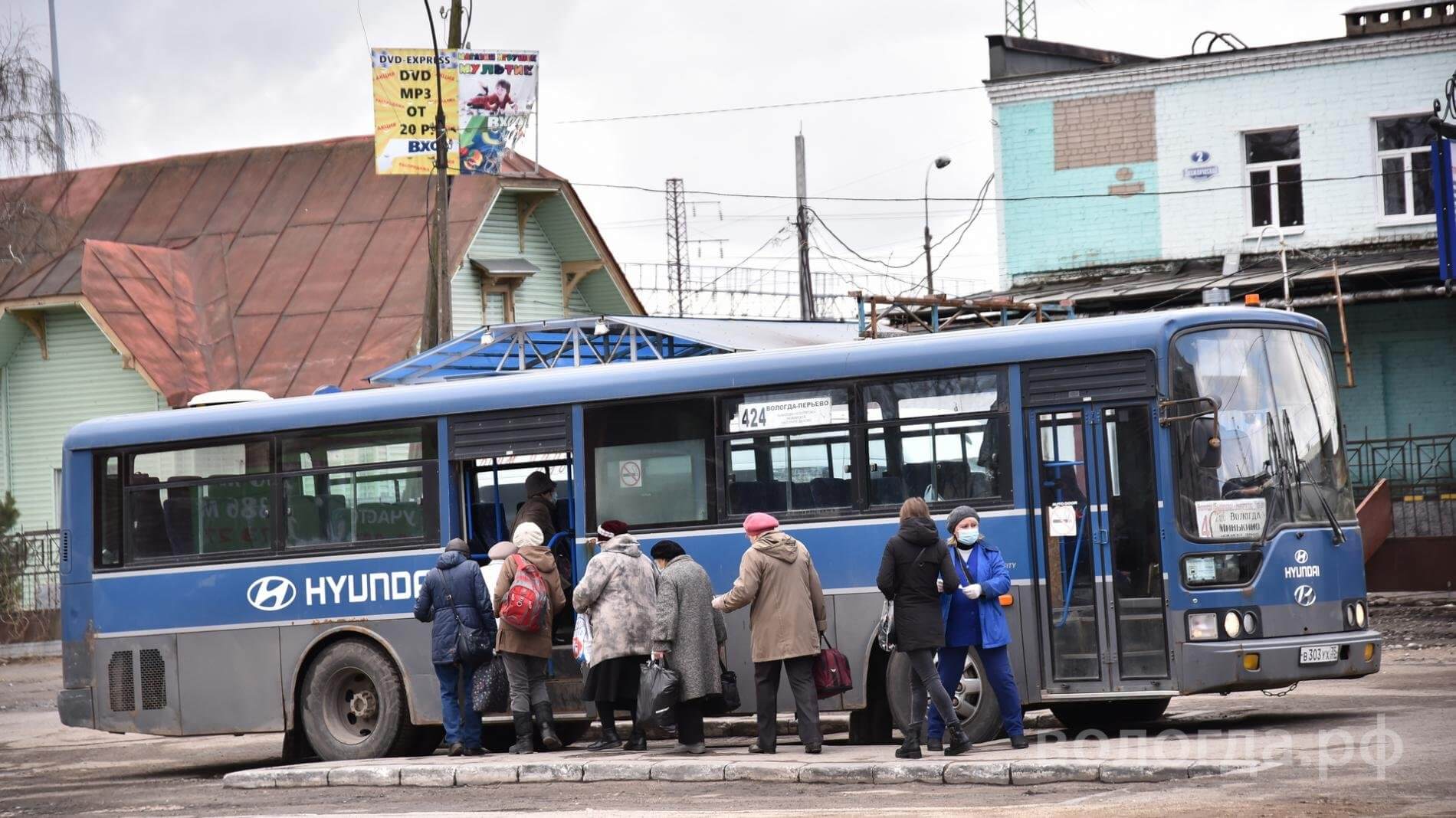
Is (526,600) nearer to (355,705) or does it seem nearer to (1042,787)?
(355,705)

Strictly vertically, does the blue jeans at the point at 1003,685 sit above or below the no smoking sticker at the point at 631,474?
below

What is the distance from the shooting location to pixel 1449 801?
9016 mm

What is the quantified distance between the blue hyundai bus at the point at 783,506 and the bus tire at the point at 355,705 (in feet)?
0.11

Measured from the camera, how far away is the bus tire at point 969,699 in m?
12.8

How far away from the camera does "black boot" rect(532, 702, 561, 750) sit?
1415cm

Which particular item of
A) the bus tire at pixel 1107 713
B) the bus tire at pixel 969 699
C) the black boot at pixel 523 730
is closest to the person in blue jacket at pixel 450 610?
the black boot at pixel 523 730

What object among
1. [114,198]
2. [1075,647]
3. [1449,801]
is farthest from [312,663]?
[114,198]

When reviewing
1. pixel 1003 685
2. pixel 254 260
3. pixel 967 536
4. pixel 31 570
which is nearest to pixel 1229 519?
pixel 967 536

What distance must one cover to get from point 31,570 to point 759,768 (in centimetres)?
2231

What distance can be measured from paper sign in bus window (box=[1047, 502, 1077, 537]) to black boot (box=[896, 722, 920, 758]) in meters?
1.62

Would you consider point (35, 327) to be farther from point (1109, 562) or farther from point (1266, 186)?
point (1109, 562)

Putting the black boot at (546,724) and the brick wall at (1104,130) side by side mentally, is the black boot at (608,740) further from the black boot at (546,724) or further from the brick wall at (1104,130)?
the brick wall at (1104,130)

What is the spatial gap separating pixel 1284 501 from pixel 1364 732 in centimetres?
161

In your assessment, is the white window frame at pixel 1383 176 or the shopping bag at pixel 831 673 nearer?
the shopping bag at pixel 831 673
